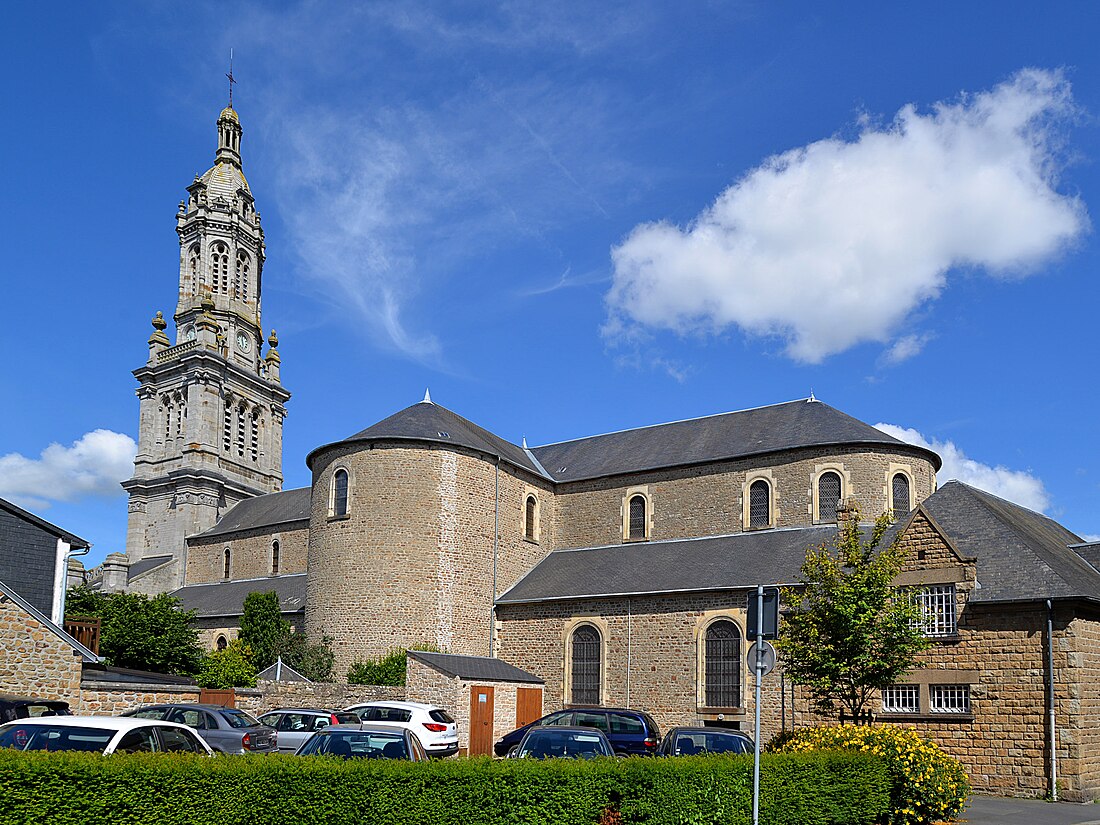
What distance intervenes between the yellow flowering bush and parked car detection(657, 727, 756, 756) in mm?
875

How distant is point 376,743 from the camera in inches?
513

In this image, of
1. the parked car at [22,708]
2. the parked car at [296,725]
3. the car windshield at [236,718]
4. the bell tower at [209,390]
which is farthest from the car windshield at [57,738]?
the bell tower at [209,390]

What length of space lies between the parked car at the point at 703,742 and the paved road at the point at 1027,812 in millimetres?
4204

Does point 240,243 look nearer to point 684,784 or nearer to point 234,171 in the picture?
point 234,171

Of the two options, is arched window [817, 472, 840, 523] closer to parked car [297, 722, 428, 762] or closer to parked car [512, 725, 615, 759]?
parked car [512, 725, 615, 759]

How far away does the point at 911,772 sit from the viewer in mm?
15375

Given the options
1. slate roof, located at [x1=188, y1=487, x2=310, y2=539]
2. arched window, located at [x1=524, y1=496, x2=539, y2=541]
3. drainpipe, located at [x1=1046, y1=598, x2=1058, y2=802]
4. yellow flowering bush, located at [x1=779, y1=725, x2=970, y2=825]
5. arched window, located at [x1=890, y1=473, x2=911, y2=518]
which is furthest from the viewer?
slate roof, located at [x1=188, y1=487, x2=310, y2=539]

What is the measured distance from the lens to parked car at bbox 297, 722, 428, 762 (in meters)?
12.9

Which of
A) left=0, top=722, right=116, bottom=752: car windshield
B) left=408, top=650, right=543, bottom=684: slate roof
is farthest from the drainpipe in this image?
left=0, top=722, right=116, bottom=752: car windshield

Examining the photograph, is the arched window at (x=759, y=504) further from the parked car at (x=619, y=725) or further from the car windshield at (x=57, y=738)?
the car windshield at (x=57, y=738)

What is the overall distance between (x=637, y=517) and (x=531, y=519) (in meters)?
4.39

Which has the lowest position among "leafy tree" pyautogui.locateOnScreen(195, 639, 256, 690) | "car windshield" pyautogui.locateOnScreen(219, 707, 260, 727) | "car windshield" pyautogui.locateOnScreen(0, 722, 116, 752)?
"leafy tree" pyautogui.locateOnScreen(195, 639, 256, 690)

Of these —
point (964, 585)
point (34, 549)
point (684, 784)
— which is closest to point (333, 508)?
point (34, 549)

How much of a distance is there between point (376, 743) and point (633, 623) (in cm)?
1951
